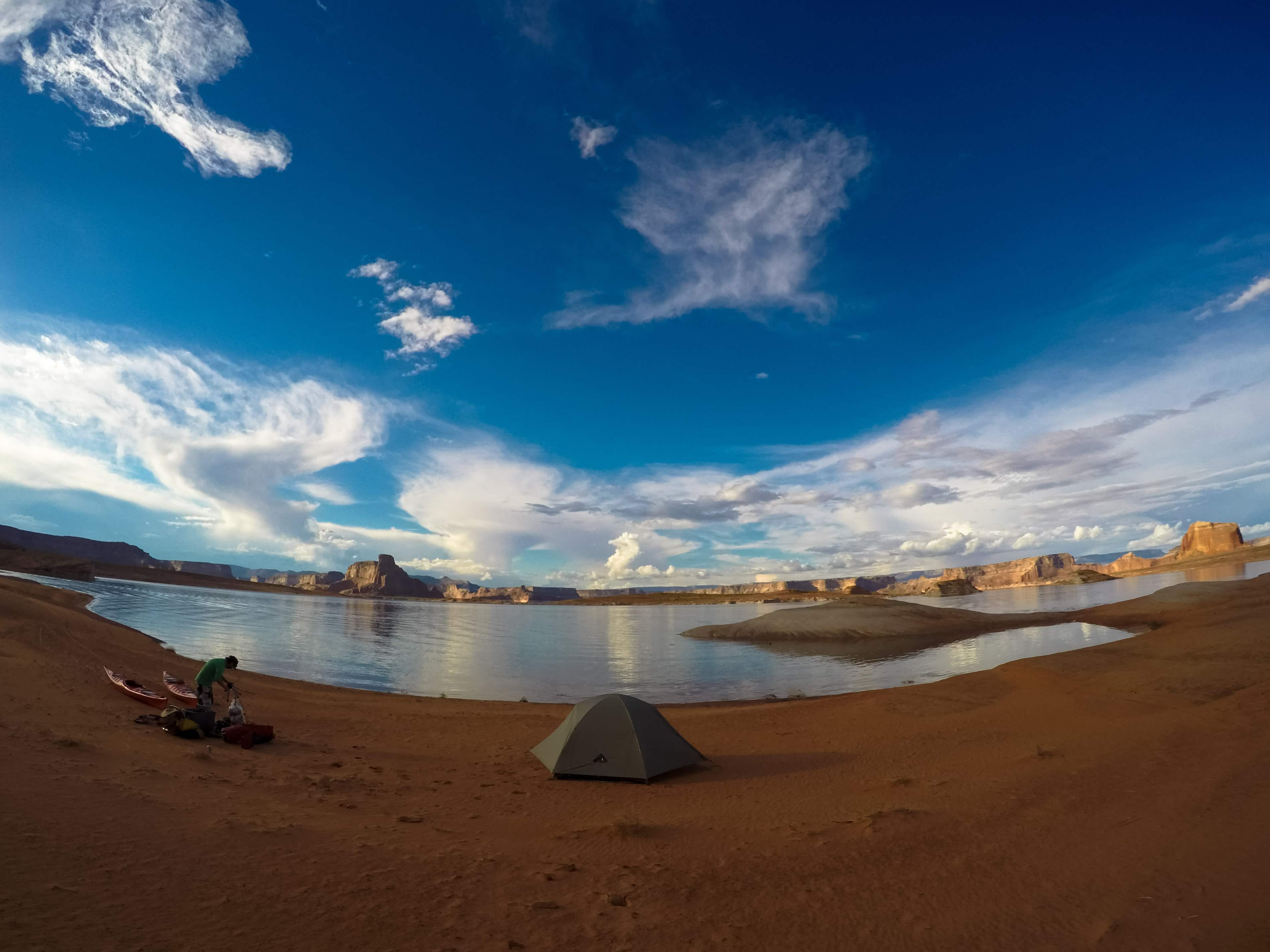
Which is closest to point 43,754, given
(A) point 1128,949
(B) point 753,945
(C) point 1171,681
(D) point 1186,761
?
(B) point 753,945

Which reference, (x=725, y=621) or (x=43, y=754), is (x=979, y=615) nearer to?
(x=725, y=621)

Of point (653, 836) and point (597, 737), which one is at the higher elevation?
point (597, 737)

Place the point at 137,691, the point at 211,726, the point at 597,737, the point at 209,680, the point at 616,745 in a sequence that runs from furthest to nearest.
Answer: the point at 137,691 → the point at 209,680 → the point at 211,726 → the point at 597,737 → the point at 616,745

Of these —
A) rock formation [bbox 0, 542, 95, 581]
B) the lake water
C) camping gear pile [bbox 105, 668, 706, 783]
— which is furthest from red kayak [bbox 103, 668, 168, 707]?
rock formation [bbox 0, 542, 95, 581]

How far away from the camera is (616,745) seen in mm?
14531

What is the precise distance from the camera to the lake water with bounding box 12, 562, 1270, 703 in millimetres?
33344

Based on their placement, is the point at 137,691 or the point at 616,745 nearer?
the point at 616,745

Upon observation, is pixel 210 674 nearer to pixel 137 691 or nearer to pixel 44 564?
pixel 137 691

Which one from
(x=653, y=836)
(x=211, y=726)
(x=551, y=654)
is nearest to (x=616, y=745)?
(x=653, y=836)

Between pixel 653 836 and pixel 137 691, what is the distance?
19180 mm

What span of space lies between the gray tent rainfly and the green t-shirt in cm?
934

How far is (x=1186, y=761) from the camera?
489 inches

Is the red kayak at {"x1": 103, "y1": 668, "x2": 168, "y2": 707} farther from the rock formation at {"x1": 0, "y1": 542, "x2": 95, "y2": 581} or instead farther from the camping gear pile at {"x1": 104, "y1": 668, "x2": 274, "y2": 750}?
the rock formation at {"x1": 0, "y1": 542, "x2": 95, "y2": 581}

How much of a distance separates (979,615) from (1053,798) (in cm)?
7109
